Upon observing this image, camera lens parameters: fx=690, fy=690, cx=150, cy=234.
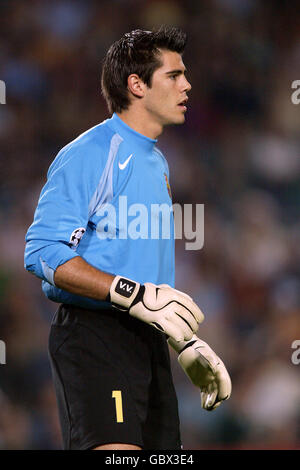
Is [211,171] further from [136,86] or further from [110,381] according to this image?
[110,381]

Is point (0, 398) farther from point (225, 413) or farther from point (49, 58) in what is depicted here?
point (49, 58)

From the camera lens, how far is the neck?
2.62 metres

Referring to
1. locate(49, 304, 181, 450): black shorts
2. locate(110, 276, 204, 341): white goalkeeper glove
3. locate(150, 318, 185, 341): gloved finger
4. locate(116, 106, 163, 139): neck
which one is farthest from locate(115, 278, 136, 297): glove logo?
locate(116, 106, 163, 139): neck

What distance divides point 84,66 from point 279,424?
301 centimetres

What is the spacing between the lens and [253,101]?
212 inches

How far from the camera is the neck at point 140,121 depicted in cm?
262

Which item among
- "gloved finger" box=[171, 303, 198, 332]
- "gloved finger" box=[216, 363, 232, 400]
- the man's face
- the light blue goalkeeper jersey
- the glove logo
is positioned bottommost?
"gloved finger" box=[216, 363, 232, 400]

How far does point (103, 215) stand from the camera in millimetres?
2357

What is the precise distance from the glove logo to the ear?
33.0 inches

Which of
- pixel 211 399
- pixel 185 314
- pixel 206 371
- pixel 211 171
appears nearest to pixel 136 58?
pixel 185 314

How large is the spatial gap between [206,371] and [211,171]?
9.40 feet

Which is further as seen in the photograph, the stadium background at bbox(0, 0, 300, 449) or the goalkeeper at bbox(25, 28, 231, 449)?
the stadium background at bbox(0, 0, 300, 449)

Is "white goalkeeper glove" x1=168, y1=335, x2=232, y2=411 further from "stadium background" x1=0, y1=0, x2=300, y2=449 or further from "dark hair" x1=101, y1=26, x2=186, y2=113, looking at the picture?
"stadium background" x1=0, y1=0, x2=300, y2=449

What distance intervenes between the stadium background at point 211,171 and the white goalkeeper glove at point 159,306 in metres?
2.71
